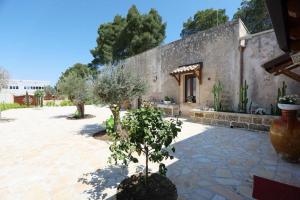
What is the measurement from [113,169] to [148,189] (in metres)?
1.48

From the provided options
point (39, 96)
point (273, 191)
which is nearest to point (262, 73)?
point (273, 191)

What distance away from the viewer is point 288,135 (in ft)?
13.5

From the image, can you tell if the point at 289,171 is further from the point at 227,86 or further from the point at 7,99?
the point at 7,99

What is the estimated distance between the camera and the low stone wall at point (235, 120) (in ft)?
23.3

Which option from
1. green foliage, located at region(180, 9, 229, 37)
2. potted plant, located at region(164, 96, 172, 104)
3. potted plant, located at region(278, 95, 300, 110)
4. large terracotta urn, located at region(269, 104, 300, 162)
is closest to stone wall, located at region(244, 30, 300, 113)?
potted plant, located at region(278, 95, 300, 110)

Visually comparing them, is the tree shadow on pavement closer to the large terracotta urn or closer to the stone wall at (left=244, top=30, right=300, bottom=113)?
the large terracotta urn

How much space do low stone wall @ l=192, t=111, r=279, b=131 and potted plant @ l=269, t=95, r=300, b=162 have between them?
2876 mm

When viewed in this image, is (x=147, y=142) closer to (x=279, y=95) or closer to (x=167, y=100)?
(x=279, y=95)

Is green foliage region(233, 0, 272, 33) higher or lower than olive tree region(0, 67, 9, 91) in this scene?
higher

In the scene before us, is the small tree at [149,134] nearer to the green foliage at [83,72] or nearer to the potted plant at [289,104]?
the potted plant at [289,104]

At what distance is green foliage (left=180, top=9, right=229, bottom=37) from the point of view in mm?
19234

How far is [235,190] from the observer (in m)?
3.10

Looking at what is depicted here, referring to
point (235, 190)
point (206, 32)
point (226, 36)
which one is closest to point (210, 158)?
point (235, 190)

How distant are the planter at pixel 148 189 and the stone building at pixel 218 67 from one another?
15.3 ft
